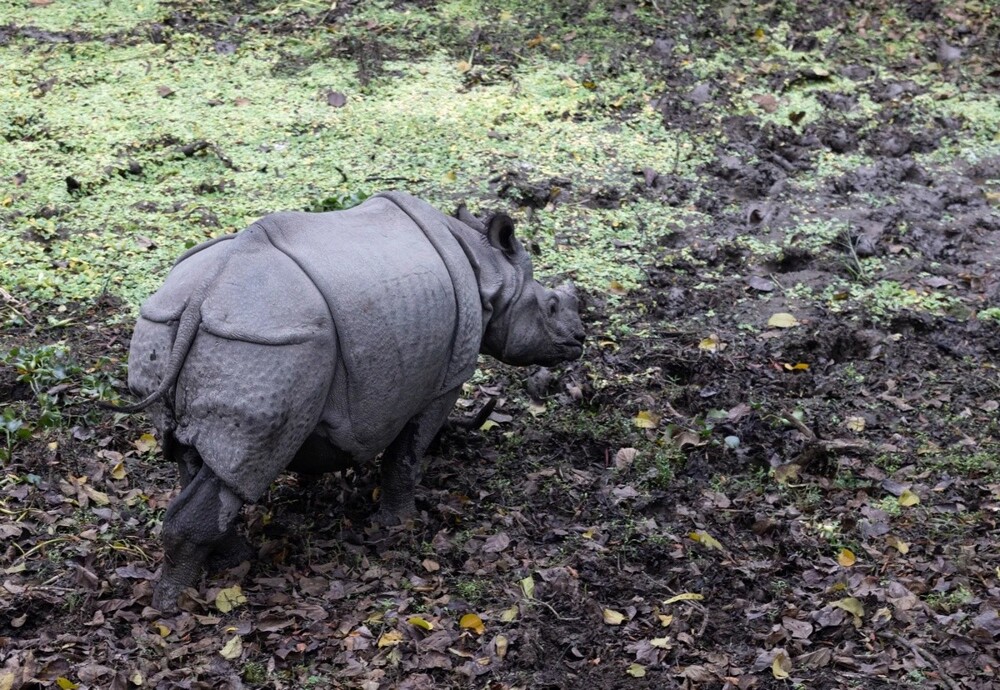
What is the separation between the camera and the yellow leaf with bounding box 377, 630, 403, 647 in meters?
4.72

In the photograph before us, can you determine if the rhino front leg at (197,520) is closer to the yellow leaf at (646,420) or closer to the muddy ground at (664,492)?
the muddy ground at (664,492)

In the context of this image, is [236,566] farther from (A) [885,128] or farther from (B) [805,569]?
(A) [885,128]

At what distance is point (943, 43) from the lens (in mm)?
10578

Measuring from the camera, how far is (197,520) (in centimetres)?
468

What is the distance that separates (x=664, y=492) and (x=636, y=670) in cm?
135

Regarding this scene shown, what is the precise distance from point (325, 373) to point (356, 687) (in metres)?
1.22

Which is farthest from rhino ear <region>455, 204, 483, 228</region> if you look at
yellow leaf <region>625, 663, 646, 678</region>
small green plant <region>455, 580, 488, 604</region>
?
yellow leaf <region>625, 663, 646, 678</region>

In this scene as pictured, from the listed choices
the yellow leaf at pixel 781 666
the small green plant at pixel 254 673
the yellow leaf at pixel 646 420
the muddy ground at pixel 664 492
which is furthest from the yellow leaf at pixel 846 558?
the small green plant at pixel 254 673

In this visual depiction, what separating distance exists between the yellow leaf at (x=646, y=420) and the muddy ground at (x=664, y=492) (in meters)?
0.03

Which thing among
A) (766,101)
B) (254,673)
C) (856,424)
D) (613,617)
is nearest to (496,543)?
(613,617)

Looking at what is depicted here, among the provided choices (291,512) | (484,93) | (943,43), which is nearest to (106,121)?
(484,93)

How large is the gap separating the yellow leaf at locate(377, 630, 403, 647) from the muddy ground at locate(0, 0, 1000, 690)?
0.04 ft

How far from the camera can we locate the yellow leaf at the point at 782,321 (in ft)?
Result: 23.8

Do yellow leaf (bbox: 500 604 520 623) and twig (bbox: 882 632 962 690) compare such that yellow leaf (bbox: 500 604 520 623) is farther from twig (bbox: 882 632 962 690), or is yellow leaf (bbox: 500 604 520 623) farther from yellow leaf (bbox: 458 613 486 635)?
Result: twig (bbox: 882 632 962 690)
